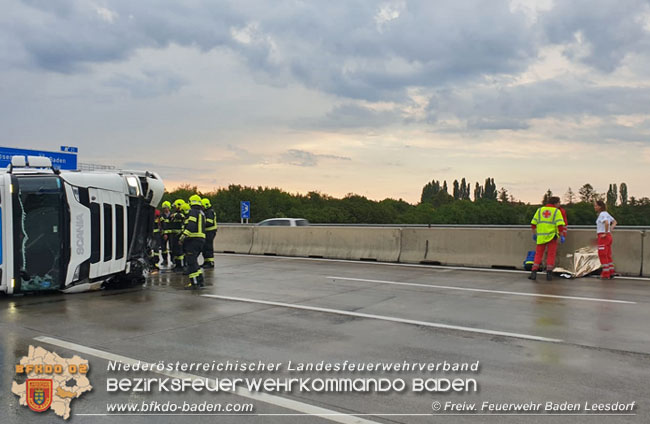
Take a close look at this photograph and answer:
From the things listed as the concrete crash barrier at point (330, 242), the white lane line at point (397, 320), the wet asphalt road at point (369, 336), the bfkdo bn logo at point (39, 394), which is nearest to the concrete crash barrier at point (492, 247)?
the concrete crash barrier at point (330, 242)

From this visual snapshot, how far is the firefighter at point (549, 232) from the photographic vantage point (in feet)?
39.5

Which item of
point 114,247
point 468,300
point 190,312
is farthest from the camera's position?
point 114,247

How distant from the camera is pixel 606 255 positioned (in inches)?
481

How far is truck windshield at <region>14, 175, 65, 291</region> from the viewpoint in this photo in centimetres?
910

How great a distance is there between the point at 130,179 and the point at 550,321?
8047mm

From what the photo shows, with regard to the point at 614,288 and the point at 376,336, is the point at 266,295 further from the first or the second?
the point at 614,288

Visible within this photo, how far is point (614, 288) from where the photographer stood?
10.8 m

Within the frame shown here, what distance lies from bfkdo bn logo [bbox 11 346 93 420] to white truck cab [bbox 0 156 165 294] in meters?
3.61

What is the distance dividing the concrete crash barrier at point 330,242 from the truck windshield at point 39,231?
30.6ft

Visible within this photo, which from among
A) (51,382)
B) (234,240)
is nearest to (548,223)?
(51,382)

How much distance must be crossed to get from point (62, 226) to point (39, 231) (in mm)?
360

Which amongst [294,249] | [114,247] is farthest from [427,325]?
[294,249]

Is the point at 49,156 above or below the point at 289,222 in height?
above

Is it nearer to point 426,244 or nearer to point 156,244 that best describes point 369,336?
point 426,244
